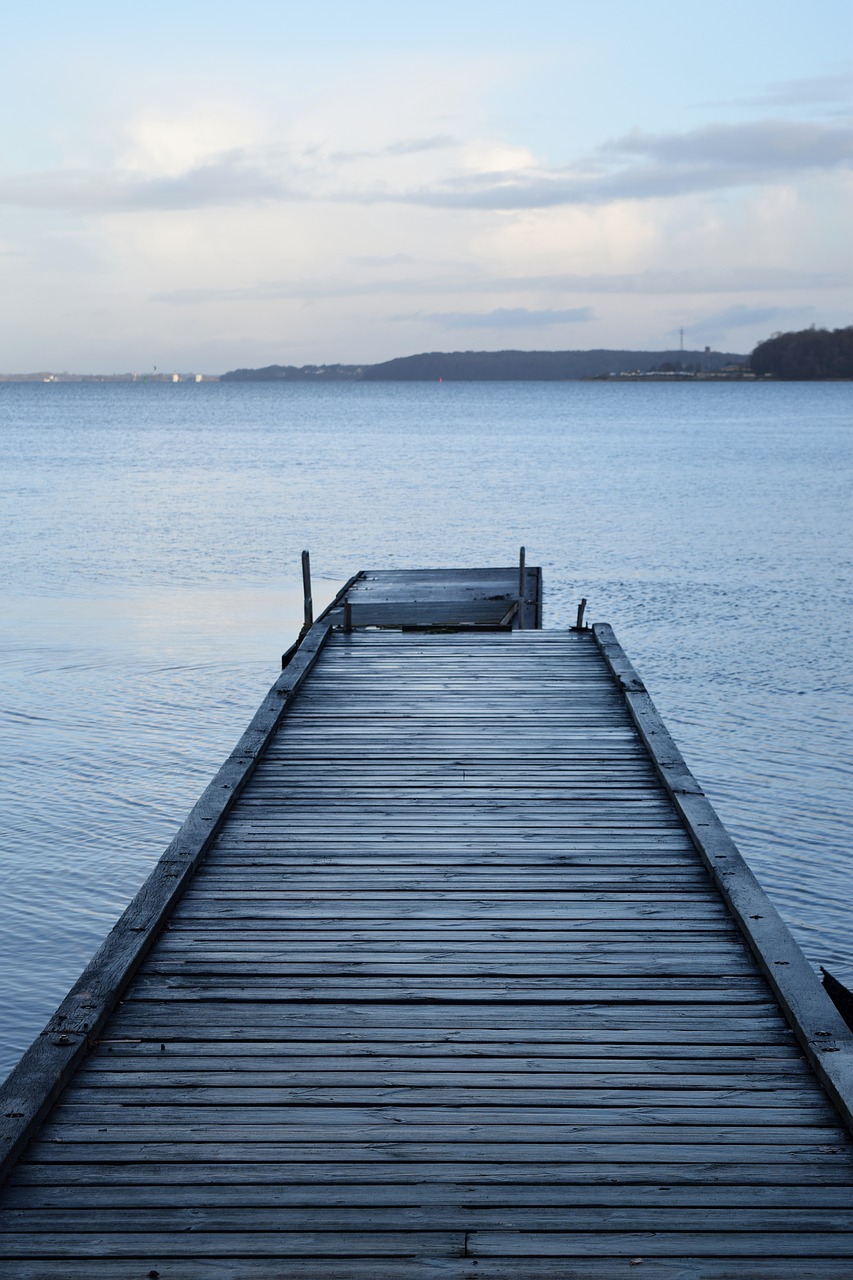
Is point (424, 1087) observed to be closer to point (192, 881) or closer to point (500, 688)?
point (192, 881)

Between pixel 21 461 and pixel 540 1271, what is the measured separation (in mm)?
73090

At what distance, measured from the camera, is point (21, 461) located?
2842 inches

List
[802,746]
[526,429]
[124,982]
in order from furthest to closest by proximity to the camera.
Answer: [526,429]
[802,746]
[124,982]

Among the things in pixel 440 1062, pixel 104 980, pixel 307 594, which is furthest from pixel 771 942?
pixel 307 594

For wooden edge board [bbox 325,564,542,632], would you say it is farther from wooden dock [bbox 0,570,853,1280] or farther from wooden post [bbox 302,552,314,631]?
wooden dock [bbox 0,570,853,1280]

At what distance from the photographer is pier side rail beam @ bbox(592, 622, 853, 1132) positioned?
4.70m

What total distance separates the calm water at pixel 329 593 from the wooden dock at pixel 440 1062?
10.4 feet

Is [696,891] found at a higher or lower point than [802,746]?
higher

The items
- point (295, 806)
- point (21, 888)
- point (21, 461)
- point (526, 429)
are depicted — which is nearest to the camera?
point (295, 806)

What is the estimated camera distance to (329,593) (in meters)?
28.6

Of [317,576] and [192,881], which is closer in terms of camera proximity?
[192,881]

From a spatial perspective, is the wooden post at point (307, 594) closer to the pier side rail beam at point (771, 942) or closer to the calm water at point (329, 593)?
the calm water at point (329, 593)

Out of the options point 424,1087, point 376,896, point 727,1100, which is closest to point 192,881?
point 376,896

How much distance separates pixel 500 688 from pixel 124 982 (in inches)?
257
